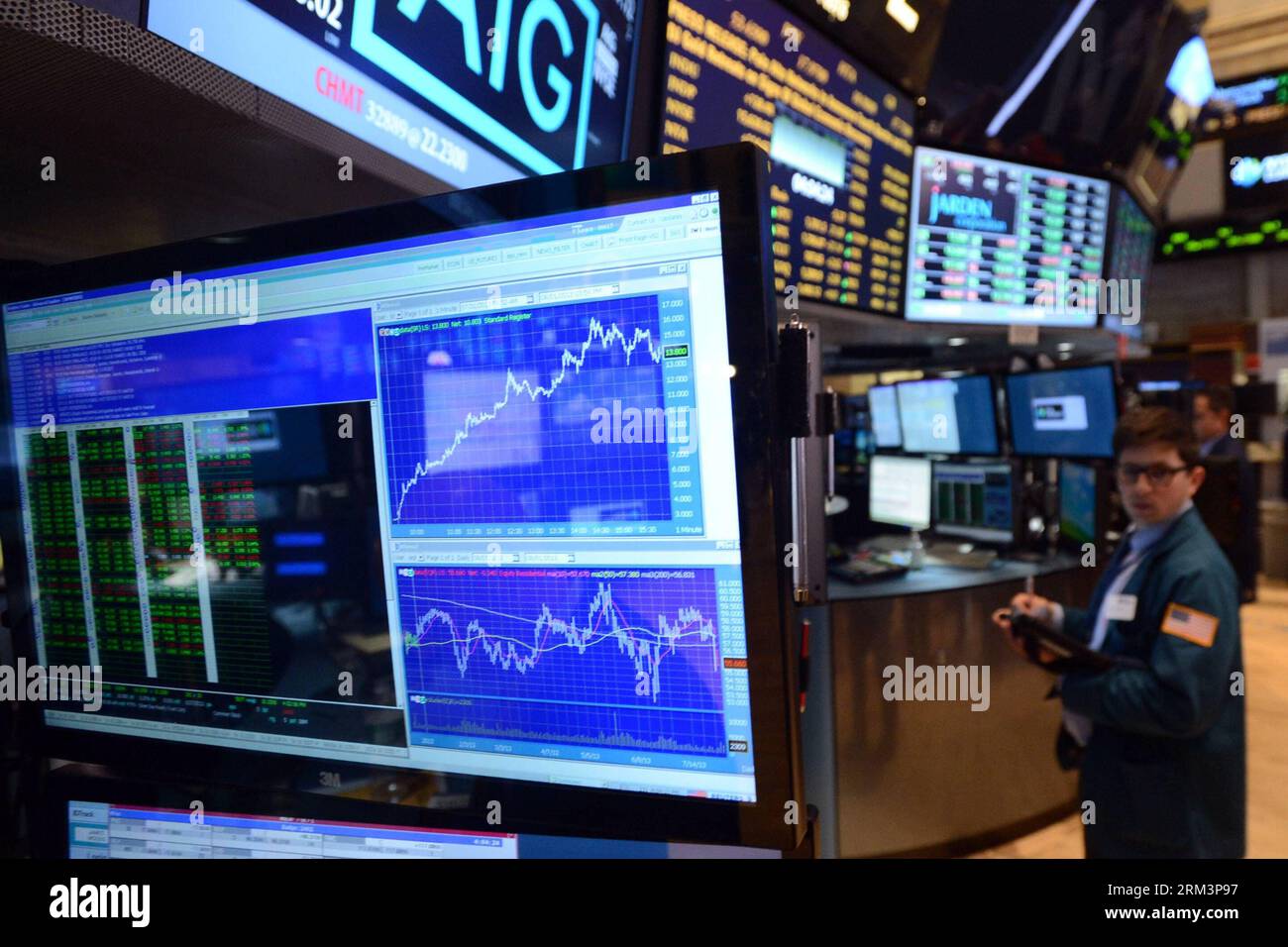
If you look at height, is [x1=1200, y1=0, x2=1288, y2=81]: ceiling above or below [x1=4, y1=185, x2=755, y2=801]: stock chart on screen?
above

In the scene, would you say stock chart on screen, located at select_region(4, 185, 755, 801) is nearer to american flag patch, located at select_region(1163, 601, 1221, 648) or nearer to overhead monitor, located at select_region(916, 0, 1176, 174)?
american flag patch, located at select_region(1163, 601, 1221, 648)

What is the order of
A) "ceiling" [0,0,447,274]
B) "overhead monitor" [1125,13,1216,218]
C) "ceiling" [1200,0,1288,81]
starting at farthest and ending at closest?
"ceiling" [1200,0,1288,81], "overhead monitor" [1125,13,1216,218], "ceiling" [0,0,447,274]

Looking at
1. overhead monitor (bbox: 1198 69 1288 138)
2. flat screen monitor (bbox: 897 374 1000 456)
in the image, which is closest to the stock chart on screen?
flat screen monitor (bbox: 897 374 1000 456)

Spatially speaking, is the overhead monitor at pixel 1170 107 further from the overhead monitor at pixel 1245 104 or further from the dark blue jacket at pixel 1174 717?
the dark blue jacket at pixel 1174 717

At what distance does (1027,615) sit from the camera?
1.79 m

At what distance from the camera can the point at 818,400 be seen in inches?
25.1

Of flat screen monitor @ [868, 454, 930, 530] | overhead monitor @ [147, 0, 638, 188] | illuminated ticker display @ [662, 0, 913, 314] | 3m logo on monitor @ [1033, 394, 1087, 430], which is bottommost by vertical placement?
flat screen monitor @ [868, 454, 930, 530]

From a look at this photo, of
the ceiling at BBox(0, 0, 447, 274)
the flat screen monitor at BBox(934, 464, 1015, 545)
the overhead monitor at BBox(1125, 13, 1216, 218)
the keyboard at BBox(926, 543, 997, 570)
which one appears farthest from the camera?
the overhead monitor at BBox(1125, 13, 1216, 218)

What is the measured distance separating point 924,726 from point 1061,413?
4.44 ft

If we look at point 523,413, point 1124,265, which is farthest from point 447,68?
point 1124,265

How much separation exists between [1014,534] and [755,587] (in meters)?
3.02

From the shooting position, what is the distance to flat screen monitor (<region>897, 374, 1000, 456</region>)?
337 centimetres

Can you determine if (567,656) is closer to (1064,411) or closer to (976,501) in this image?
(1064,411)

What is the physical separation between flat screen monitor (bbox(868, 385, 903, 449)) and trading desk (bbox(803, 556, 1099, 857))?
130 centimetres
